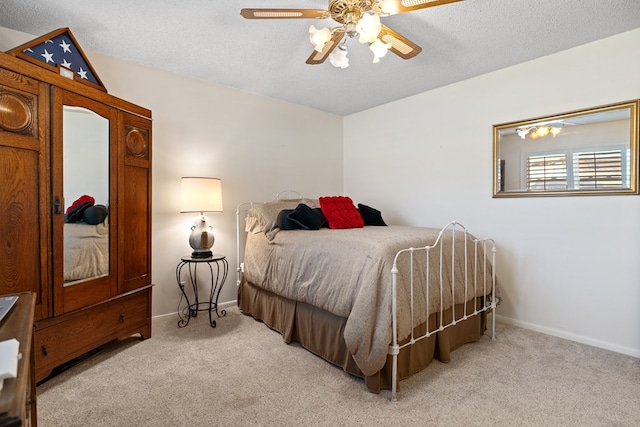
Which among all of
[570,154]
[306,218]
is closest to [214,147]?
[306,218]

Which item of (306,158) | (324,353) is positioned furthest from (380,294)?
(306,158)

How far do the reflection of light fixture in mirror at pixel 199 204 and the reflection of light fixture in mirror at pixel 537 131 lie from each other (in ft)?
9.34

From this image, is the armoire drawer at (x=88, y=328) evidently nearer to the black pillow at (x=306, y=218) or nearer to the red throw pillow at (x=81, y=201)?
the red throw pillow at (x=81, y=201)

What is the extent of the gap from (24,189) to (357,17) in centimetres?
206

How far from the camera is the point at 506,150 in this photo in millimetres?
3004

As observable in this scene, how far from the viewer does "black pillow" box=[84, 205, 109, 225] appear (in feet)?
6.89

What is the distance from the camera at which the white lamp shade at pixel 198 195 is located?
9.57ft

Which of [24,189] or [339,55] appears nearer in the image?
[24,189]

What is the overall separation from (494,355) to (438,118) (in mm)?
2355

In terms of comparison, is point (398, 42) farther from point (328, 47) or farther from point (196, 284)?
point (196, 284)

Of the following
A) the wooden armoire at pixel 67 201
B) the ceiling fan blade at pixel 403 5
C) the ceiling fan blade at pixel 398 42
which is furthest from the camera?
the ceiling fan blade at pixel 398 42

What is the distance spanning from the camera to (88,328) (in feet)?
7.02

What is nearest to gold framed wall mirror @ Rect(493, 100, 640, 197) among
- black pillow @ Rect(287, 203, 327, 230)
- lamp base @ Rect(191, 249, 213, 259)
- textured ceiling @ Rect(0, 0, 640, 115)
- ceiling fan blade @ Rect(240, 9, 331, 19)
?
textured ceiling @ Rect(0, 0, 640, 115)

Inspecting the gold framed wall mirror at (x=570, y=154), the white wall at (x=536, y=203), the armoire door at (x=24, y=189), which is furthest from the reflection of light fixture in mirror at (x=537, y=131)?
the armoire door at (x=24, y=189)
